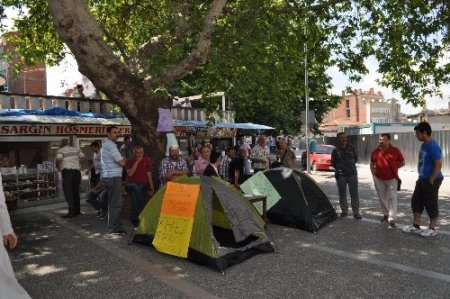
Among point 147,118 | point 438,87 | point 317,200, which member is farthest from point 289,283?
point 438,87

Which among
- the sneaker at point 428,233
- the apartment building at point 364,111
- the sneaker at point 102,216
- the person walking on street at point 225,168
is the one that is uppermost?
the apartment building at point 364,111

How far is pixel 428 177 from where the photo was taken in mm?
7078

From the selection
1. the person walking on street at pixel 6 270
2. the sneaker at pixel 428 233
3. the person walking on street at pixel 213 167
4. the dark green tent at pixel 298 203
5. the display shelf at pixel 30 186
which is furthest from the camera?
the display shelf at pixel 30 186

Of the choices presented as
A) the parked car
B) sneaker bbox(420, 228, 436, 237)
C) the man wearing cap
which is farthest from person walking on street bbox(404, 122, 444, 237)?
the parked car

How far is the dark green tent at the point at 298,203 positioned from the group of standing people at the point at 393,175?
770 millimetres

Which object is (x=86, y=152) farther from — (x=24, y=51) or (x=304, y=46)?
(x=304, y=46)

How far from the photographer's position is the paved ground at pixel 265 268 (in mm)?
4859

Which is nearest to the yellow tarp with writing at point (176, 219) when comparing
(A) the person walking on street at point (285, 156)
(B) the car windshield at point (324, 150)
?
(A) the person walking on street at point (285, 156)

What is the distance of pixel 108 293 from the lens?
4848 mm

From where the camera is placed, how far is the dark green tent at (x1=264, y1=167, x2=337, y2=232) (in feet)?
26.2

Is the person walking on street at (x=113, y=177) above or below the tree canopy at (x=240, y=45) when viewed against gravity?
below

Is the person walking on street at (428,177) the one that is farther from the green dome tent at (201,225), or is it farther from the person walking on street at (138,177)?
the person walking on street at (138,177)

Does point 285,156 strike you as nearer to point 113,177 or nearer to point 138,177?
point 138,177

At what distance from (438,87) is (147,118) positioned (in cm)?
742
